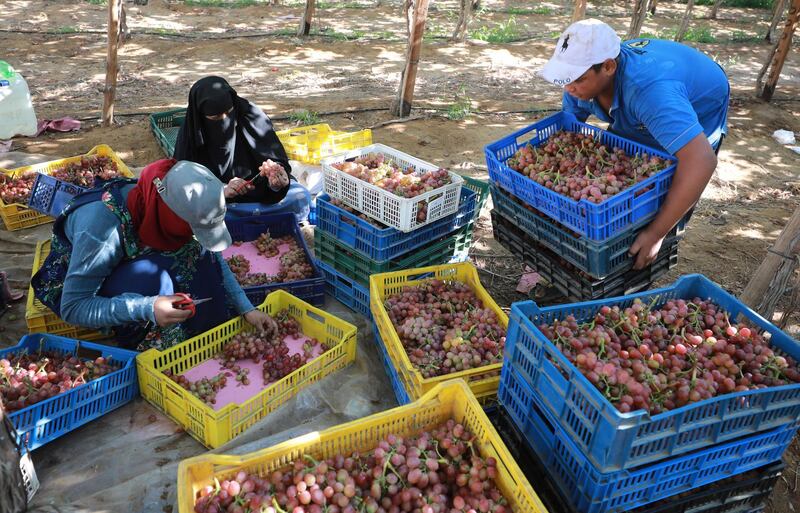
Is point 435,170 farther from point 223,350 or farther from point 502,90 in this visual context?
point 502,90

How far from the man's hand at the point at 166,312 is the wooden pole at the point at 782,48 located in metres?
9.31

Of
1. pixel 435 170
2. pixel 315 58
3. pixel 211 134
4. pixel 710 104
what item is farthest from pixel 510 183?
pixel 315 58

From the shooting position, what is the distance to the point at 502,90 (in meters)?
9.86

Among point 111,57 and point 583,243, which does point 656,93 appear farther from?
point 111,57

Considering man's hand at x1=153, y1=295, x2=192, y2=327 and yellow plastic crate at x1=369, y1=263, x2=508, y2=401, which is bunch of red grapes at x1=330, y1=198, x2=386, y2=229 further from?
man's hand at x1=153, y1=295, x2=192, y2=327

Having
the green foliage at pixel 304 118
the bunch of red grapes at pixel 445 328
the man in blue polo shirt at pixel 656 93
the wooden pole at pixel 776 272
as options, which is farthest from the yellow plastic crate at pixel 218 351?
the green foliage at pixel 304 118

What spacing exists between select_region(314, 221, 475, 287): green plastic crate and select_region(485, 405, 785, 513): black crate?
4.55ft

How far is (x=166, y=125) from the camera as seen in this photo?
21.6ft

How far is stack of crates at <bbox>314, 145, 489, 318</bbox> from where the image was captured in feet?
11.4

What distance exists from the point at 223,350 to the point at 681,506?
7.62 feet

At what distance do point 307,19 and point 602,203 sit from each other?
10.9 meters

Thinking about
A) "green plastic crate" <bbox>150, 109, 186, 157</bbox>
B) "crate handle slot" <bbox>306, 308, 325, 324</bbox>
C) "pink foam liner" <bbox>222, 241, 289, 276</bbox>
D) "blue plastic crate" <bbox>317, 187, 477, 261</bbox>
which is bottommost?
"green plastic crate" <bbox>150, 109, 186, 157</bbox>

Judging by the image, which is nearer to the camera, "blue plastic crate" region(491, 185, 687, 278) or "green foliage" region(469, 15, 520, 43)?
"blue plastic crate" region(491, 185, 687, 278)

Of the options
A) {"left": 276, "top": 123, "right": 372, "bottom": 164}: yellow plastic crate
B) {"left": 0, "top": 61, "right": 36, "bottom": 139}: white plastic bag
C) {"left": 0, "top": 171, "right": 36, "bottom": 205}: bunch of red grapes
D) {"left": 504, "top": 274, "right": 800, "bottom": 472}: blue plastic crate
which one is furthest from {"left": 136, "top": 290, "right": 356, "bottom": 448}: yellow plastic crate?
{"left": 0, "top": 61, "right": 36, "bottom": 139}: white plastic bag
